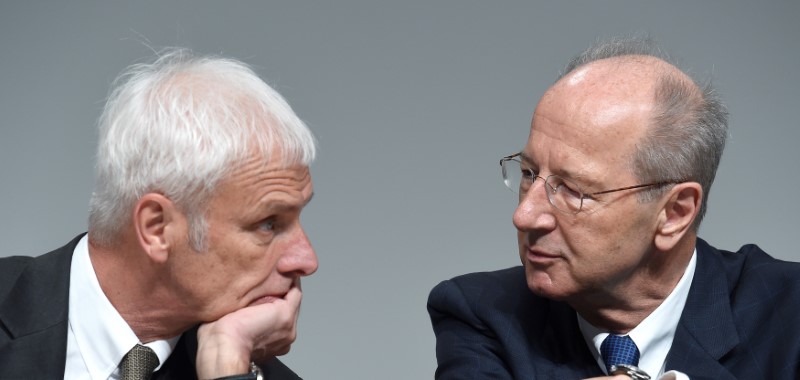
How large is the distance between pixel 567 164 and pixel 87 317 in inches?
46.2

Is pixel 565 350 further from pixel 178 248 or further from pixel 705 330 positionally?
pixel 178 248

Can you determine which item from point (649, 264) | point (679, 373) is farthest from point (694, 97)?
point (679, 373)

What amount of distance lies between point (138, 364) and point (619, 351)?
116cm

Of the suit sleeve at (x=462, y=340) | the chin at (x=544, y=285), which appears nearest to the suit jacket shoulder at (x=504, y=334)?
the suit sleeve at (x=462, y=340)

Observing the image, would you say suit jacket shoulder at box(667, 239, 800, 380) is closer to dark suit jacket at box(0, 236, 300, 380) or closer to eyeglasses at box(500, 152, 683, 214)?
eyeglasses at box(500, 152, 683, 214)

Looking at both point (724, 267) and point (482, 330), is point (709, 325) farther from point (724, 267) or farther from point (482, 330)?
point (482, 330)

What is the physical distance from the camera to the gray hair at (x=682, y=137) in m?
3.09

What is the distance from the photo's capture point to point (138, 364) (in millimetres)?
2947

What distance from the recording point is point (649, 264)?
3205mm

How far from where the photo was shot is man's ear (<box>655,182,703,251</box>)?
10.3 ft

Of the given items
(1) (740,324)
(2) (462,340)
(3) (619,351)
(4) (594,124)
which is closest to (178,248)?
(2) (462,340)

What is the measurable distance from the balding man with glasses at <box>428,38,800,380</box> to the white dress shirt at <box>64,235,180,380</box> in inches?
33.1

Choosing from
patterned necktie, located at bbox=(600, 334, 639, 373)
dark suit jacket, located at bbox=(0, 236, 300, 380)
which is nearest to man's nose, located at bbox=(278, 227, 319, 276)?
dark suit jacket, located at bbox=(0, 236, 300, 380)

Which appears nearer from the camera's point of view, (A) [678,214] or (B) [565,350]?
(A) [678,214]
